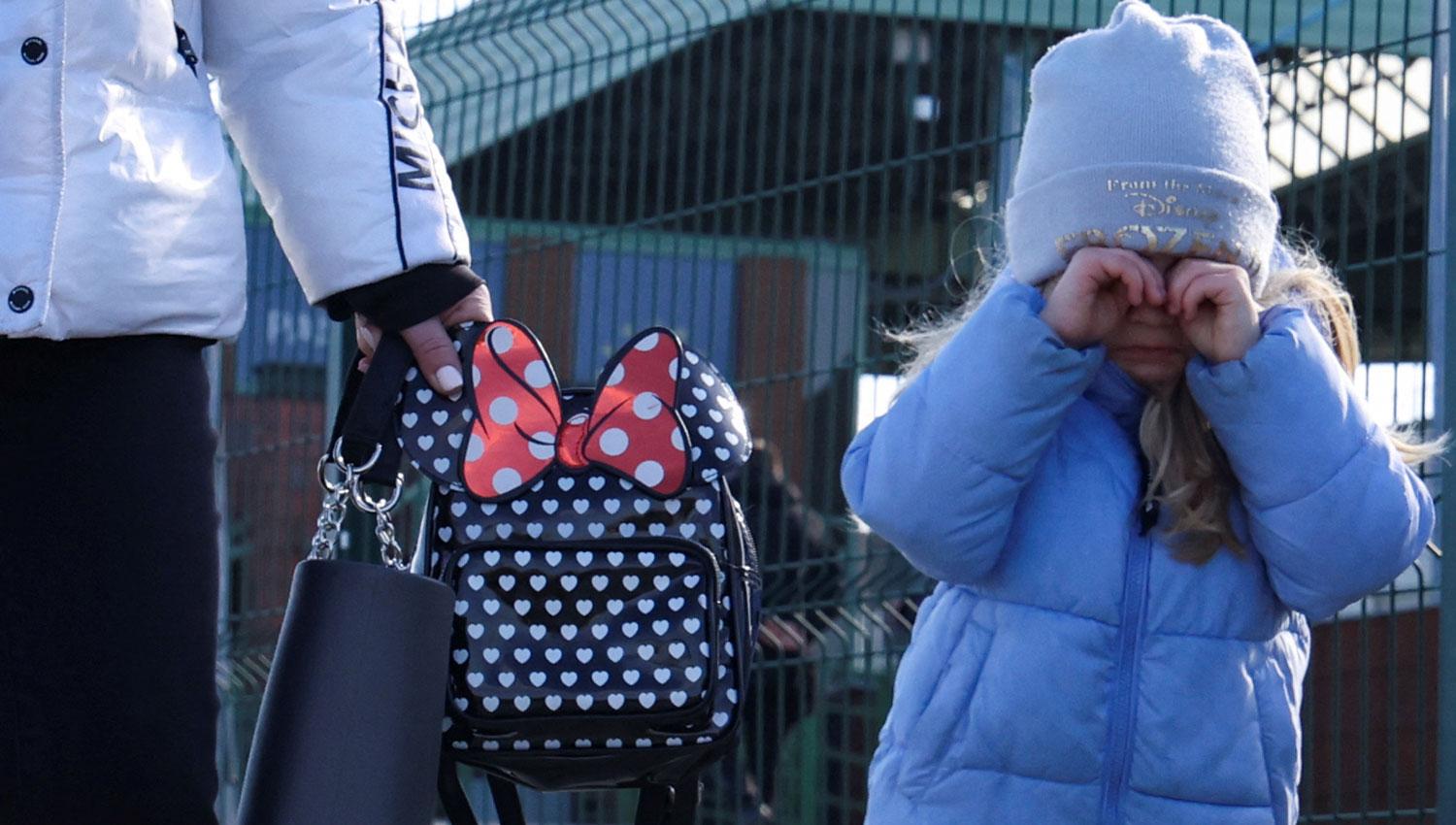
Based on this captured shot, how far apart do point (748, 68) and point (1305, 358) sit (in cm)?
208

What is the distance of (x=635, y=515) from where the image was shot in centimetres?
258

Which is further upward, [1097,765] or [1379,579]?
[1379,579]

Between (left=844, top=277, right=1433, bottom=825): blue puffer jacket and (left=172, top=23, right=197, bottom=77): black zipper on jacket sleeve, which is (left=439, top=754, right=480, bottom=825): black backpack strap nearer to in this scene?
(left=844, top=277, right=1433, bottom=825): blue puffer jacket

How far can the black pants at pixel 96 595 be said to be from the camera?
235cm

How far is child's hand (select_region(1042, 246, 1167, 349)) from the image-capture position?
8.25 ft

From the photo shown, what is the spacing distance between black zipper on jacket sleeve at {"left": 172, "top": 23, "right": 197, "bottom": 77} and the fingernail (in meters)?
0.45

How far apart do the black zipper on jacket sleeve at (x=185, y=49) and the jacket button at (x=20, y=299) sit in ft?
1.25

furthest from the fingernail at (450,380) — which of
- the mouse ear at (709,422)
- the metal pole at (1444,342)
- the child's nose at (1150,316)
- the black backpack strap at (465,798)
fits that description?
the metal pole at (1444,342)

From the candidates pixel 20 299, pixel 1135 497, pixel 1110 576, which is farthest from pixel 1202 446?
pixel 20 299

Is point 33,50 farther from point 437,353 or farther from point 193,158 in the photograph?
point 437,353

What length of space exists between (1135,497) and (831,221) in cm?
175

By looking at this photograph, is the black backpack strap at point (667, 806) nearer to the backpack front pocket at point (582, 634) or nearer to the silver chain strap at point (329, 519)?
the backpack front pocket at point (582, 634)

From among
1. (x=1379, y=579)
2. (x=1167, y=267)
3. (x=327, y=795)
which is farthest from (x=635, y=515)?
(x=1379, y=579)

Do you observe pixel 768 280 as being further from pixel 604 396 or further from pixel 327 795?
pixel 327 795
